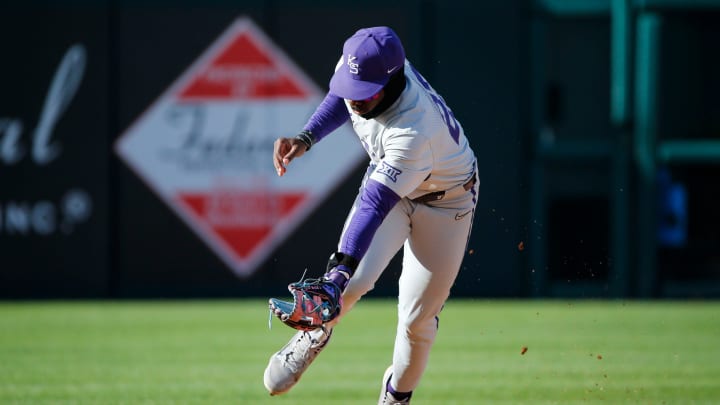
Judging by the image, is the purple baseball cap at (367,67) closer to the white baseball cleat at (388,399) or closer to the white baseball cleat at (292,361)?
the white baseball cleat at (292,361)

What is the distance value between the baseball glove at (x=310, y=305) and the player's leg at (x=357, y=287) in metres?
Result: 1.04

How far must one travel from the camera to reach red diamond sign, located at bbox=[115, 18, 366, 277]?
1416 centimetres

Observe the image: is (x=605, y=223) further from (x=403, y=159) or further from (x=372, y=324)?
(x=403, y=159)

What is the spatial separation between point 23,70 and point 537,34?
20.0 feet

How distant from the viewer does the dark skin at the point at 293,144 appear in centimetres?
553

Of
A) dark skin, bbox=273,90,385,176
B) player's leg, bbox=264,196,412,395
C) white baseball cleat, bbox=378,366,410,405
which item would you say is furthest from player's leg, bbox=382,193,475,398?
dark skin, bbox=273,90,385,176

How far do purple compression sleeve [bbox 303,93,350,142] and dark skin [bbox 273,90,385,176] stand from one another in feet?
0.95

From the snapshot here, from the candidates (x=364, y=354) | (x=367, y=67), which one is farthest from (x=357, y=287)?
(x=364, y=354)

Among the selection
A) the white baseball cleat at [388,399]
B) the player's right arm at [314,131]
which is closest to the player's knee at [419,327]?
the white baseball cleat at [388,399]

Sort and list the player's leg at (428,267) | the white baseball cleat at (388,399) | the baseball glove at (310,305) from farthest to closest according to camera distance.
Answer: the white baseball cleat at (388,399), the player's leg at (428,267), the baseball glove at (310,305)

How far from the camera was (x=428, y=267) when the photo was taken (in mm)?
6105

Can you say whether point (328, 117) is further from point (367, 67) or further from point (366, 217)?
point (366, 217)

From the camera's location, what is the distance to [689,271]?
14336 mm

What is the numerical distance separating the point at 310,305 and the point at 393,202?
71cm
